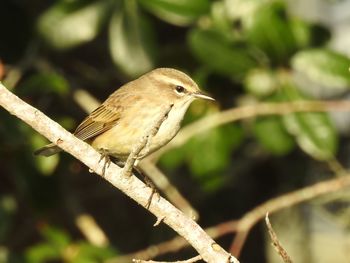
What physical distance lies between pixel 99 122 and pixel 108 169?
1.62 m

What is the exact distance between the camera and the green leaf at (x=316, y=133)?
19.6 ft

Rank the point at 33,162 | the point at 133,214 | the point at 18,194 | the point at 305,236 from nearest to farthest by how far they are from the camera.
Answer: the point at 33,162, the point at 18,194, the point at 133,214, the point at 305,236

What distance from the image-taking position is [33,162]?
20.3ft

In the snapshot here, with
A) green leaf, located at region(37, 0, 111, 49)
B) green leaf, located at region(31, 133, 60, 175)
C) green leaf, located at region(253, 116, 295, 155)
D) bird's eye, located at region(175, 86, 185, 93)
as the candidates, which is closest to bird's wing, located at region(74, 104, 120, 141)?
bird's eye, located at region(175, 86, 185, 93)

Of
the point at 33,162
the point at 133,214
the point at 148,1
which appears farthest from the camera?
the point at 133,214

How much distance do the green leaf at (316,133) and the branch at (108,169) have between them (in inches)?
88.6

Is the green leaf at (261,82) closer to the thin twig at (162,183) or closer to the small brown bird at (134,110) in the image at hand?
the small brown bird at (134,110)

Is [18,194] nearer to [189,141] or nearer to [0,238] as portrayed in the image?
[0,238]

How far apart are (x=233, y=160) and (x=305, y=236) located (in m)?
1.21

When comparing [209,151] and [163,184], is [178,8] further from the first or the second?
[163,184]

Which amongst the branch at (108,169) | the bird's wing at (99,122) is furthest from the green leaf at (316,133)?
the branch at (108,169)

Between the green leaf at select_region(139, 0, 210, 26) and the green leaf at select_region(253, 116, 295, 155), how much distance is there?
862mm

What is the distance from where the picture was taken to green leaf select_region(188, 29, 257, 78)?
19.6ft

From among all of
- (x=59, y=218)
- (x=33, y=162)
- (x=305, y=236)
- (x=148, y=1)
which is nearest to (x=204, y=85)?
(x=148, y=1)
